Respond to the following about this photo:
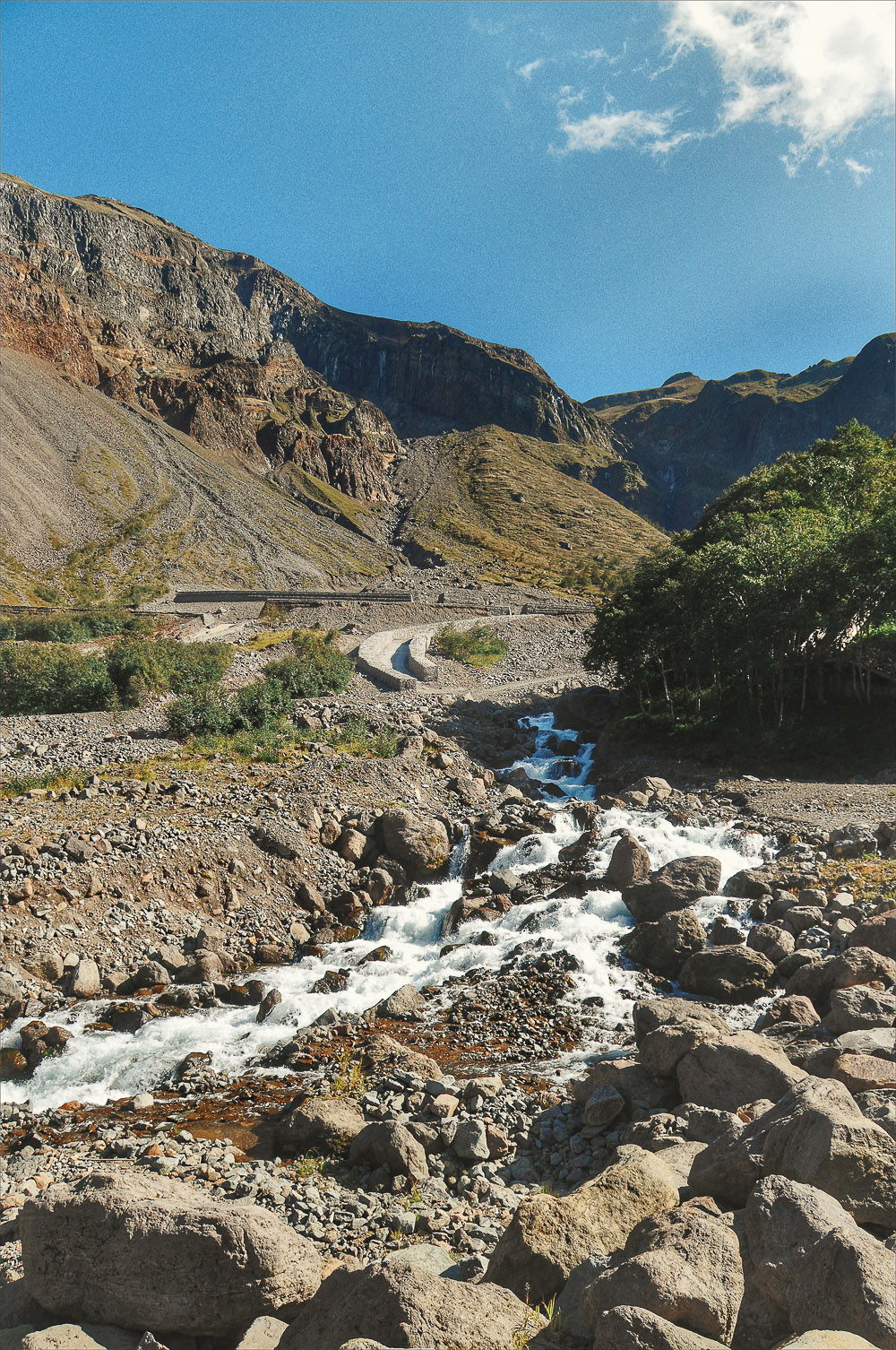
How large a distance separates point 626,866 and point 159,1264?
42.7 feet

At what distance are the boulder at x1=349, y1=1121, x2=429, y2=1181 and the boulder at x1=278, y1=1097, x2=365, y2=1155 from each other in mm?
268

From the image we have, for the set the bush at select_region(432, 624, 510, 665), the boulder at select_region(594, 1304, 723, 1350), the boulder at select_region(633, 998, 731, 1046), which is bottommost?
the boulder at select_region(633, 998, 731, 1046)

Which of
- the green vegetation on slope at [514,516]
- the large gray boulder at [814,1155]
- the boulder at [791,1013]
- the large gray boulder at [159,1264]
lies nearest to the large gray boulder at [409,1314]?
the large gray boulder at [159,1264]

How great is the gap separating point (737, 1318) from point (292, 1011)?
9.25 m

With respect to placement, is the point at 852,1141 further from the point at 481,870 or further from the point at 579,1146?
the point at 481,870

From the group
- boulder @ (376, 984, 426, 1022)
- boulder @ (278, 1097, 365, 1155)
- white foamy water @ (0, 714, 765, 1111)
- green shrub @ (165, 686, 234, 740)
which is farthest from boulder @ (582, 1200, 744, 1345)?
green shrub @ (165, 686, 234, 740)

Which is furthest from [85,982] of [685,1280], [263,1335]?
[685,1280]

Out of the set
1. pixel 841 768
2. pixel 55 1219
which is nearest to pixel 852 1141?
pixel 55 1219

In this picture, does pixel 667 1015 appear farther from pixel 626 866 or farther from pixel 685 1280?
pixel 626 866

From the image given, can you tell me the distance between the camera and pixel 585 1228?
571cm

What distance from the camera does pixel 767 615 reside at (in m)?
25.6

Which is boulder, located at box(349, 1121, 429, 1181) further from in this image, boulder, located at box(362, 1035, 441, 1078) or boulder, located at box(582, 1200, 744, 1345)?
boulder, located at box(582, 1200, 744, 1345)

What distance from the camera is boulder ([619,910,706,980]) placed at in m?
13.0

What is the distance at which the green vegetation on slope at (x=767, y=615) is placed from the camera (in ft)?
80.3
